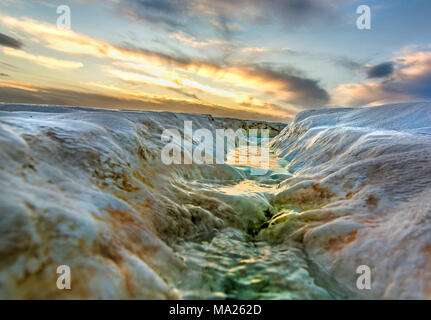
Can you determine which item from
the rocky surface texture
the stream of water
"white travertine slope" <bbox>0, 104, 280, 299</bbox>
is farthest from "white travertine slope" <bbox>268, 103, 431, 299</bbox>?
"white travertine slope" <bbox>0, 104, 280, 299</bbox>

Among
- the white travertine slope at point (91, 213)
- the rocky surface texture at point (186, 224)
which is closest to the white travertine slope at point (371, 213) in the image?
the rocky surface texture at point (186, 224)

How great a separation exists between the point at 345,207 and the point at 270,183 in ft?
9.04

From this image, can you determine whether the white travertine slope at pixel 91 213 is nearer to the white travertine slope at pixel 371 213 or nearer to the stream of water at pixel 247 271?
the stream of water at pixel 247 271

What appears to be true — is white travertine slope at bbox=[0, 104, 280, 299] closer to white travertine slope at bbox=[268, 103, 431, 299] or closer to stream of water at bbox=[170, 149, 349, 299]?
stream of water at bbox=[170, 149, 349, 299]

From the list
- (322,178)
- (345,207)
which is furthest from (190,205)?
(322,178)

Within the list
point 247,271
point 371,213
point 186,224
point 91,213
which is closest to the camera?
point 91,213

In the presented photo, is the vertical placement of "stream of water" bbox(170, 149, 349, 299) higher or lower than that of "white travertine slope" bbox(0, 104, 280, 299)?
lower

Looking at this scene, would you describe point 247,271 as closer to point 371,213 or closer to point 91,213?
point 91,213

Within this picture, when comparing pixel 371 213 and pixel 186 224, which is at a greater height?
pixel 371 213

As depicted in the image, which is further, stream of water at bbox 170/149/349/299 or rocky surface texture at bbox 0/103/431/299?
stream of water at bbox 170/149/349/299

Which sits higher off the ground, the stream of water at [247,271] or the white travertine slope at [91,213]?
the white travertine slope at [91,213]

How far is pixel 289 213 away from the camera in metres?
3.96

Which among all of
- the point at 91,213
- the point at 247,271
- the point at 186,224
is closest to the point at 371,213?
the point at 247,271
